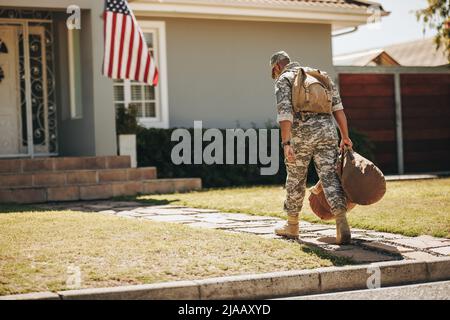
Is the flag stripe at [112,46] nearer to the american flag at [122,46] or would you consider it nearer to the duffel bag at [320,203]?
the american flag at [122,46]

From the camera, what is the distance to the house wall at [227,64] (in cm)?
1633

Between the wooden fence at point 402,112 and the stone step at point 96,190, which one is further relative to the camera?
the wooden fence at point 402,112

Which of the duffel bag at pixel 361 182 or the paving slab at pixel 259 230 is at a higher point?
the duffel bag at pixel 361 182

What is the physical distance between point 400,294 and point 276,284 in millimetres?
959

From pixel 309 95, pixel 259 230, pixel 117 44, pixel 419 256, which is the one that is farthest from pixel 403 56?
pixel 419 256

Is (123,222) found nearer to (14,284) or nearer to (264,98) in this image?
(14,284)

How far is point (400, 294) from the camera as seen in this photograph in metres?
6.02

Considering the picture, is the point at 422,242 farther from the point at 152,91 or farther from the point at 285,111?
the point at 152,91

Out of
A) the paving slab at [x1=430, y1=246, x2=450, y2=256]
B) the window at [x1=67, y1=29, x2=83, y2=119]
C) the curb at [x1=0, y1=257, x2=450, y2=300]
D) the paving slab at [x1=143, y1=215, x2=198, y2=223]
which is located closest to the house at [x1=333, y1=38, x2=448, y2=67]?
the window at [x1=67, y1=29, x2=83, y2=119]

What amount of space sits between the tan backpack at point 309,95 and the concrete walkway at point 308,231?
4.26ft

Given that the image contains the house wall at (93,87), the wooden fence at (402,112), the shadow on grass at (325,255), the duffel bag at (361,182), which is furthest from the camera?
the wooden fence at (402,112)

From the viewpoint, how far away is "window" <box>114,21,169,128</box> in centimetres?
1598

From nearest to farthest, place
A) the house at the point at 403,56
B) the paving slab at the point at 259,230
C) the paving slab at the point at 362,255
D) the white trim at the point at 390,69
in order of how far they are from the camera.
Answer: the paving slab at the point at 362,255 < the paving slab at the point at 259,230 < the white trim at the point at 390,69 < the house at the point at 403,56

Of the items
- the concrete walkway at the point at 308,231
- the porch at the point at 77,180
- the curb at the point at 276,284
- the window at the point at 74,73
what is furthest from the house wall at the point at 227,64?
the curb at the point at 276,284
